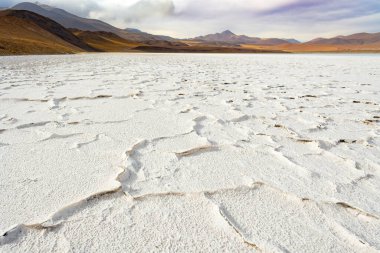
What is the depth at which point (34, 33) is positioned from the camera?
31.2 meters

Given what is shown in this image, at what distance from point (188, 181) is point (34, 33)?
34788 mm

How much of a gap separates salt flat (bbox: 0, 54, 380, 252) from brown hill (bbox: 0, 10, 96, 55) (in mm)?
17473

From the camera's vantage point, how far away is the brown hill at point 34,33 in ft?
63.7

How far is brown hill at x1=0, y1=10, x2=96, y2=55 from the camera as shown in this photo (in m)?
19.4

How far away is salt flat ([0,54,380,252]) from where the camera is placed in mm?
980

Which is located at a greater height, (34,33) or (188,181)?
(188,181)

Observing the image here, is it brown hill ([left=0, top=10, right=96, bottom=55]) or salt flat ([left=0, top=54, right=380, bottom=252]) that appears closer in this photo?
salt flat ([left=0, top=54, right=380, bottom=252])

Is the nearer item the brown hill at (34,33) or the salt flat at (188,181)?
the salt flat at (188,181)

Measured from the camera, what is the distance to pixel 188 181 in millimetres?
1361

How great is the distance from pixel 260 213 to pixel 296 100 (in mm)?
2554

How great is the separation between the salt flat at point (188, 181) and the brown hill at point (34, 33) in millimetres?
17473

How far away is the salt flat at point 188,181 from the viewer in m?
0.98

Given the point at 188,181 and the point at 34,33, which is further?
the point at 34,33

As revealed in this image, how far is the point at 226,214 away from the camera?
1101 mm
